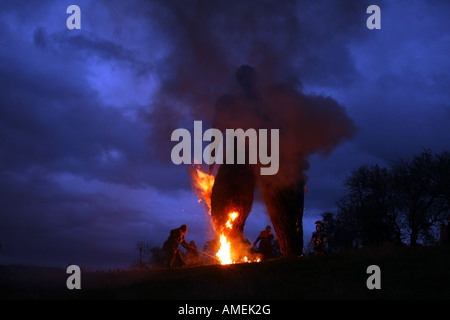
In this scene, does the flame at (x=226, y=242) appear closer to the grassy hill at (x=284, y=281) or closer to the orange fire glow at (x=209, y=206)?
the orange fire glow at (x=209, y=206)

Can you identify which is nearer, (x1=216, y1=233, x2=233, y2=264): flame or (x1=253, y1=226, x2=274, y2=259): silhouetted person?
(x1=253, y1=226, x2=274, y2=259): silhouetted person

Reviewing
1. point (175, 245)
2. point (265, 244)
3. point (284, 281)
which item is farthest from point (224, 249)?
point (284, 281)

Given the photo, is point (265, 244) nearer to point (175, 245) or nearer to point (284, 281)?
point (175, 245)

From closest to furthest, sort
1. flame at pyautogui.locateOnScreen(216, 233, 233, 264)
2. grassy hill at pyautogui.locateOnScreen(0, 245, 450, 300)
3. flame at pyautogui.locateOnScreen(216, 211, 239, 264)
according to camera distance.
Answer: grassy hill at pyautogui.locateOnScreen(0, 245, 450, 300), flame at pyautogui.locateOnScreen(216, 233, 233, 264), flame at pyautogui.locateOnScreen(216, 211, 239, 264)

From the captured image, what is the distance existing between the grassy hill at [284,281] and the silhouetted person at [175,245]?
3.43m

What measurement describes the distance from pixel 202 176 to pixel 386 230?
16642 mm

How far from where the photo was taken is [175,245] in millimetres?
21656

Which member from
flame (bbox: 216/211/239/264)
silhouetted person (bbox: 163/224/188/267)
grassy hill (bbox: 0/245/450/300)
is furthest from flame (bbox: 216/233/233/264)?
grassy hill (bbox: 0/245/450/300)

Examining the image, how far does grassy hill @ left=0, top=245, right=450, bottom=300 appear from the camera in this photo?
39.2ft

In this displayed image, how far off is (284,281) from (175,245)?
29.2 feet

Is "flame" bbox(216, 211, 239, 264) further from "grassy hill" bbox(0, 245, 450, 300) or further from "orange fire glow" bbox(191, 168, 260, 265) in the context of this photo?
"grassy hill" bbox(0, 245, 450, 300)

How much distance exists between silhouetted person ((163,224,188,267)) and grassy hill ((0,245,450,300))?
11.3ft
